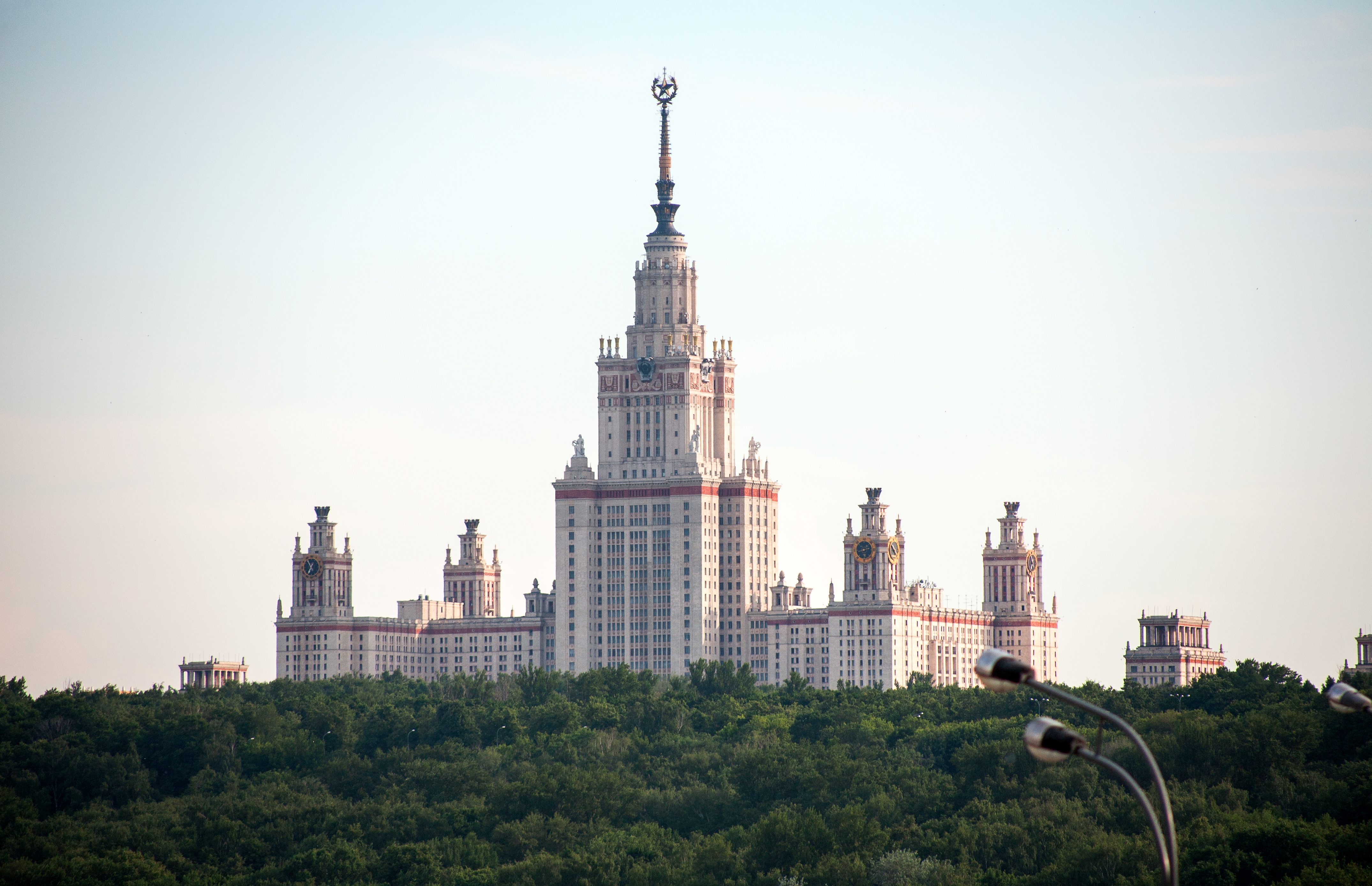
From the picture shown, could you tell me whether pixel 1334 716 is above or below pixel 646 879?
above

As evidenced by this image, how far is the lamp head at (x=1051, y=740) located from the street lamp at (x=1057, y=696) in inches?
8.6

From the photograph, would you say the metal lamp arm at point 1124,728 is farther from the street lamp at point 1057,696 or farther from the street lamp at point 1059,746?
the street lamp at point 1059,746

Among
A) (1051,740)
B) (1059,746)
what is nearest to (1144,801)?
(1051,740)

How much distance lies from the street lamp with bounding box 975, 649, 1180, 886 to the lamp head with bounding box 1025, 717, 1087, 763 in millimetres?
217

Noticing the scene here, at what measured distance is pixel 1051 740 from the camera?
58.7 meters

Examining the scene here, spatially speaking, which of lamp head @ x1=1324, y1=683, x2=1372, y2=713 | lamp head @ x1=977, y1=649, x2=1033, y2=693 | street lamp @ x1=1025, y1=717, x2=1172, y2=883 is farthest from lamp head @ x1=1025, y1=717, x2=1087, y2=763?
lamp head @ x1=1324, y1=683, x2=1372, y2=713

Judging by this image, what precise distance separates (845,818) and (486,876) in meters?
28.6

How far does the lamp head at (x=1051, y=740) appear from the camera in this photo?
57906mm

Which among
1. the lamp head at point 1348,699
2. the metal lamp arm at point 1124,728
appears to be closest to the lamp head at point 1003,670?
the metal lamp arm at point 1124,728

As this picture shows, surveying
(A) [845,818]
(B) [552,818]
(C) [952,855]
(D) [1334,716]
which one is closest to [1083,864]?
(C) [952,855]

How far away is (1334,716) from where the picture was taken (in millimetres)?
183625

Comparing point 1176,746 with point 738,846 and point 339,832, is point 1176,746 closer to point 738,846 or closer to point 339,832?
point 738,846

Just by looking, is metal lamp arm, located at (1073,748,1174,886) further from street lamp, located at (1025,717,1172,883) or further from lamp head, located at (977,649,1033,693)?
lamp head, located at (977,649,1033,693)

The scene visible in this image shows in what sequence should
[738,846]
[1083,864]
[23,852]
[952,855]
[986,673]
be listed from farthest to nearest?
[23,852]
[738,846]
[952,855]
[1083,864]
[986,673]
